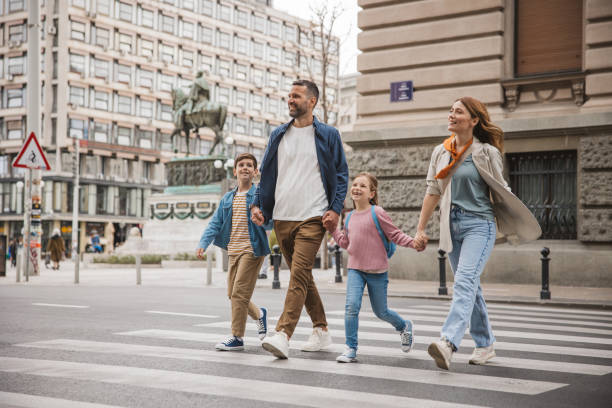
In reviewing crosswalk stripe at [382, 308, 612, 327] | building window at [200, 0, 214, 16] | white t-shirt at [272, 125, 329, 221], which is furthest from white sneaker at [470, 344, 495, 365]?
building window at [200, 0, 214, 16]

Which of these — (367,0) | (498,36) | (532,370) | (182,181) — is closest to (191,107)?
(182,181)

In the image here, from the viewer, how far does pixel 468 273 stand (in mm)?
5699

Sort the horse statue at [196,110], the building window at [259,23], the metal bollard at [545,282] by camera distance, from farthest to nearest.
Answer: the building window at [259,23]
the horse statue at [196,110]
the metal bollard at [545,282]

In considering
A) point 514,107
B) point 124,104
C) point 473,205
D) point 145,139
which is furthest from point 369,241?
point 145,139

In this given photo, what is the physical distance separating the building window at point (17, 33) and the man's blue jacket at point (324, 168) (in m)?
63.1

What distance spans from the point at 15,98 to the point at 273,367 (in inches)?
2507

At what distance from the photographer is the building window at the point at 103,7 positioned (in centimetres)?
6506

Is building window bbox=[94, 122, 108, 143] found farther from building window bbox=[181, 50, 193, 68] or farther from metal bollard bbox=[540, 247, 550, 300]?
metal bollard bbox=[540, 247, 550, 300]

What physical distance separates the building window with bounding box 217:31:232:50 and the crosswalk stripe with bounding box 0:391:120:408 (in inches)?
2897

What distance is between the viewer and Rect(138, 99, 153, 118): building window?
6838 centimetres

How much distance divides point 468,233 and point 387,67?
12.4m

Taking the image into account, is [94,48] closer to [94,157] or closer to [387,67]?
[94,157]

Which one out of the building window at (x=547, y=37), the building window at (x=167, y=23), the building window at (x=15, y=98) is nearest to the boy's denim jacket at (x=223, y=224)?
the building window at (x=547, y=37)

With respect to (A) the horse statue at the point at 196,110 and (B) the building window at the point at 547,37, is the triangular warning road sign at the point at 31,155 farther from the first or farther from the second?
(A) the horse statue at the point at 196,110
